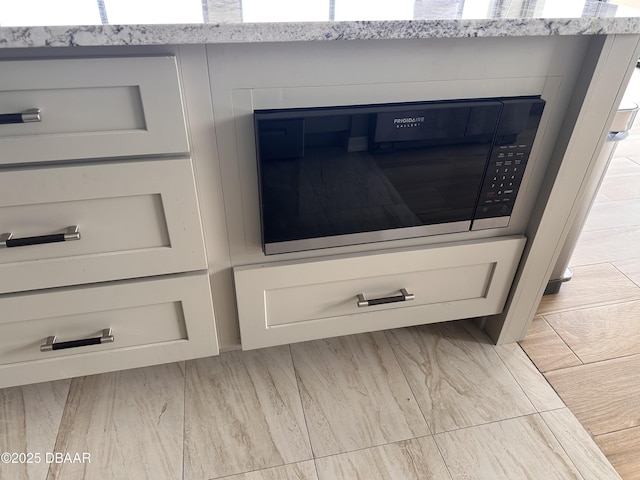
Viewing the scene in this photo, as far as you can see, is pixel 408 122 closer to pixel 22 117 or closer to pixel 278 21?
pixel 278 21

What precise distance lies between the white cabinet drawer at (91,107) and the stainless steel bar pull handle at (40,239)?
5.7 inches

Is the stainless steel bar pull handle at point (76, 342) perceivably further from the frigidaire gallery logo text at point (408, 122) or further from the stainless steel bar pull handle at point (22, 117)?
the frigidaire gallery logo text at point (408, 122)

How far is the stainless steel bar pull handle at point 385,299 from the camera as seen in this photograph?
111 cm

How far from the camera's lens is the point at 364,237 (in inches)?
40.6

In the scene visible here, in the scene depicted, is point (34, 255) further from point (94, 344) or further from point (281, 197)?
point (281, 197)

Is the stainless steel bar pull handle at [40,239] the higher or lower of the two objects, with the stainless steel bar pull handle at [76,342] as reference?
higher

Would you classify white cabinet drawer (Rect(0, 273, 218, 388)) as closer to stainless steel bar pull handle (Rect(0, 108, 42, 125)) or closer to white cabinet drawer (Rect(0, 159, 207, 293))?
white cabinet drawer (Rect(0, 159, 207, 293))

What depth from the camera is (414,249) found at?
108cm

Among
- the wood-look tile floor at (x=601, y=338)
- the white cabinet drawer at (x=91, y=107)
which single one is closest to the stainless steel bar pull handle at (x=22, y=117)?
the white cabinet drawer at (x=91, y=107)

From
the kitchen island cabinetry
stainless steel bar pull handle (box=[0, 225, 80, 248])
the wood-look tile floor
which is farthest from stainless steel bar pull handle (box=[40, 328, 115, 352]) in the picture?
the wood-look tile floor

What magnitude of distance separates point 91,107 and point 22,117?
0.10 metres

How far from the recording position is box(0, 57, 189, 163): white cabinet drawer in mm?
713

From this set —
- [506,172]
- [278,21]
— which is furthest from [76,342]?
[506,172]

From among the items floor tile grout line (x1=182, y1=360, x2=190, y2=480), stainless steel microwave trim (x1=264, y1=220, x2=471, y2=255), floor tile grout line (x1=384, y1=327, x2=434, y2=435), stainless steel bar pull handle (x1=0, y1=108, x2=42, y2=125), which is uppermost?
stainless steel bar pull handle (x1=0, y1=108, x2=42, y2=125)
